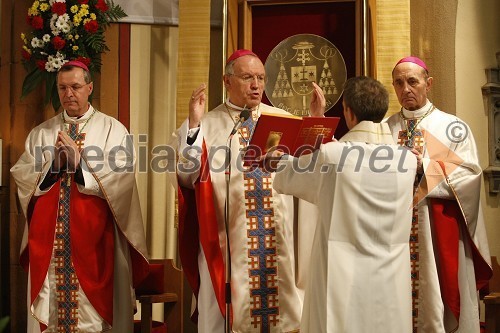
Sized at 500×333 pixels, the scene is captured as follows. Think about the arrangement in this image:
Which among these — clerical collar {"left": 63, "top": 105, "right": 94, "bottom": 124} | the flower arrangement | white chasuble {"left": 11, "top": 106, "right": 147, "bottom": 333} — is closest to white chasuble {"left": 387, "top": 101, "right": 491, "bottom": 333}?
white chasuble {"left": 11, "top": 106, "right": 147, "bottom": 333}

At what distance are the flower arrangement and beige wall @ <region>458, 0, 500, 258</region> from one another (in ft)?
9.86

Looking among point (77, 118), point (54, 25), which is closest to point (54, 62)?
point (54, 25)

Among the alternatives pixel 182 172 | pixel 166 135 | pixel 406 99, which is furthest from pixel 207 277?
pixel 166 135

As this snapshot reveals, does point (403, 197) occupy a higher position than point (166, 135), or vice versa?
point (166, 135)

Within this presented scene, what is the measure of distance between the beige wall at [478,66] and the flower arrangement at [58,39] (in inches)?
118

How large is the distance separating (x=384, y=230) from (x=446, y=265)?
3.31 feet

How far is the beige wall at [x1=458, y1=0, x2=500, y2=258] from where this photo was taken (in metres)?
6.14

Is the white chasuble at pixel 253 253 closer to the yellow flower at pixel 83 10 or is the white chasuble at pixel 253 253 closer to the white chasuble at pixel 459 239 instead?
the white chasuble at pixel 459 239

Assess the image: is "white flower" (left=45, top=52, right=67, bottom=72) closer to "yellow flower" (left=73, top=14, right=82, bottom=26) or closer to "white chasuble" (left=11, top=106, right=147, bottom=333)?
"yellow flower" (left=73, top=14, right=82, bottom=26)

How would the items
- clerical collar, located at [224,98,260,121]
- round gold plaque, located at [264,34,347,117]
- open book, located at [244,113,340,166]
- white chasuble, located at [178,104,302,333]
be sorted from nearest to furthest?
open book, located at [244,113,340,166] → white chasuble, located at [178,104,302,333] → clerical collar, located at [224,98,260,121] → round gold plaque, located at [264,34,347,117]

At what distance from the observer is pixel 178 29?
20.6ft

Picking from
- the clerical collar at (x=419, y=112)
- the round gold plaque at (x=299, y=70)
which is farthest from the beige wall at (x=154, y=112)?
the clerical collar at (x=419, y=112)

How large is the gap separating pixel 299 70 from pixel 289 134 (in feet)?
7.71

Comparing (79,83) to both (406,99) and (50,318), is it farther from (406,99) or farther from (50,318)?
(406,99)
